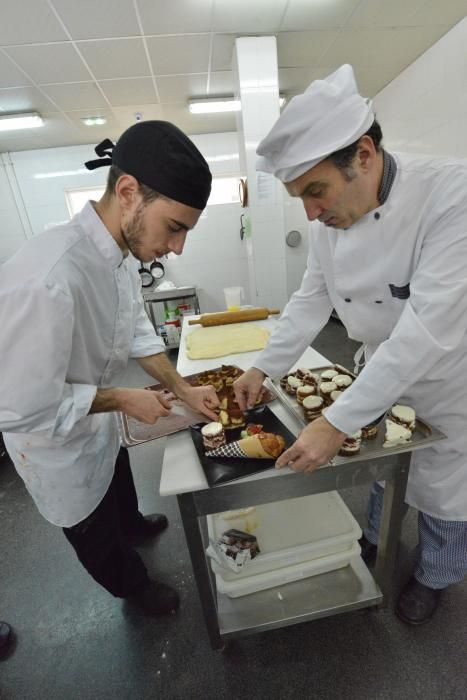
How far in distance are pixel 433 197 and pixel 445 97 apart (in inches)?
126

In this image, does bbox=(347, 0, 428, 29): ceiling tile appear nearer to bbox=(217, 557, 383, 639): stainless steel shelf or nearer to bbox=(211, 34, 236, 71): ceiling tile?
bbox=(211, 34, 236, 71): ceiling tile

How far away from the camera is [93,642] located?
132 centimetres

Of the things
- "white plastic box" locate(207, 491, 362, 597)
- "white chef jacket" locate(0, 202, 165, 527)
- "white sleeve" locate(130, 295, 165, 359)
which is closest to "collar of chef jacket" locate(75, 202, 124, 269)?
"white chef jacket" locate(0, 202, 165, 527)

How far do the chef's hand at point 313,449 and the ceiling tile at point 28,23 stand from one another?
10.2ft

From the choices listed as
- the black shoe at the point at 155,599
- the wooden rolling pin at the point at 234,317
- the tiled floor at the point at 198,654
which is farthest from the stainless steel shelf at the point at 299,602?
the wooden rolling pin at the point at 234,317

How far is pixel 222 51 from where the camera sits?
9.46 ft

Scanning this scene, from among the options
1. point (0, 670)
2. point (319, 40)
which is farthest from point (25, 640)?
point (319, 40)

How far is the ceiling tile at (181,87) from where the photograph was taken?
321cm

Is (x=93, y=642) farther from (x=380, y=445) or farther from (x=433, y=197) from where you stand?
(x=433, y=197)

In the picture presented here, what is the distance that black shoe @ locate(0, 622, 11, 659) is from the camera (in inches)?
51.3

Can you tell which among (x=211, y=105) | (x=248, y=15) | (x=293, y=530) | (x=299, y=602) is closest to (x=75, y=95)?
(x=211, y=105)

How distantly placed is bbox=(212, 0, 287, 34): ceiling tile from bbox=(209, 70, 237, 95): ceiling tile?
492mm

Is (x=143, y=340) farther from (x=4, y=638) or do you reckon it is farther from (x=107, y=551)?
(x=4, y=638)

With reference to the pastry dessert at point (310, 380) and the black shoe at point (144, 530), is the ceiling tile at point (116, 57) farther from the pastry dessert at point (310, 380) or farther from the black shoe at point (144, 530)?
the black shoe at point (144, 530)
